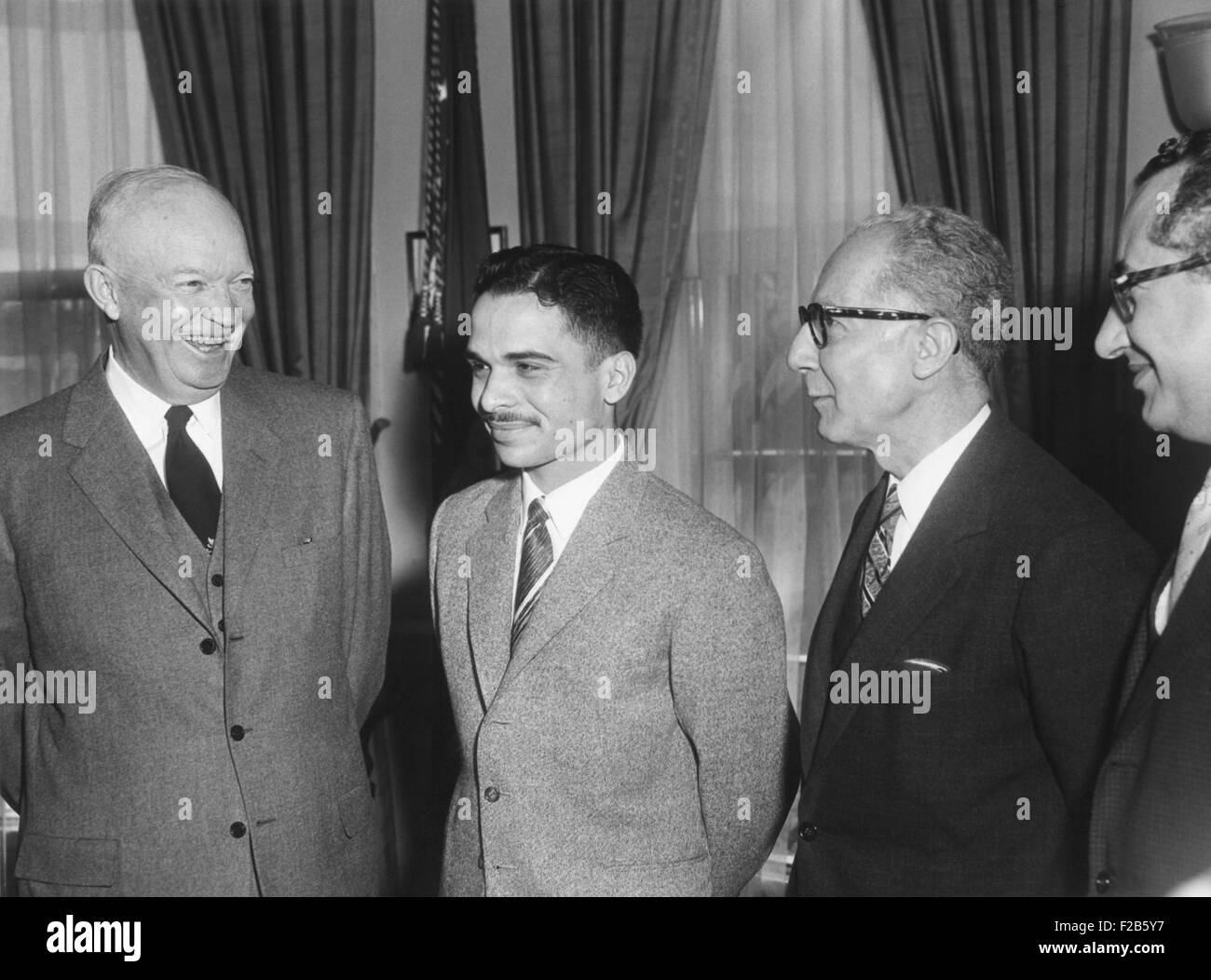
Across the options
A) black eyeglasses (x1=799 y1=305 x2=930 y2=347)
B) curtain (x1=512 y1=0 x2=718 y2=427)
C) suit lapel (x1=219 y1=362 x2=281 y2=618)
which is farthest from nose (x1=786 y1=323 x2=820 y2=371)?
curtain (x1=512 y1=0 x2=718 y2=427)

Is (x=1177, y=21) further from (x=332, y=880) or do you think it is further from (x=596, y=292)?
(x=332, y=880)

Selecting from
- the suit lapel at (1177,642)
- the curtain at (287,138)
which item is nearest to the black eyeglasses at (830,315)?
the suit lapel at (1177,642)

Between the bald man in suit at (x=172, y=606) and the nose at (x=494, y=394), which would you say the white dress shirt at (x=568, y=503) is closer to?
the nose at (x=494, y=394)

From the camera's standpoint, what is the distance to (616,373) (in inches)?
88.4

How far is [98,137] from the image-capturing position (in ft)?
14.5

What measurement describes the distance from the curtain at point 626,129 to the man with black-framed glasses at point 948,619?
203 centimetres

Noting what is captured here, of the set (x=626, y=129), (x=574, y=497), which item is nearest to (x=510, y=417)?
(x=574, y=497)

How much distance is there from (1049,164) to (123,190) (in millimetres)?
2579

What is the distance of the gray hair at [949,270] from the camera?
6.82 ft

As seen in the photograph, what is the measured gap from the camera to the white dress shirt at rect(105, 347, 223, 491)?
231 cm

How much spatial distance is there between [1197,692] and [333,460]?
1587 millimetres

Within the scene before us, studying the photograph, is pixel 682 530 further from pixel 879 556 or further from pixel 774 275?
pixel 774 275
